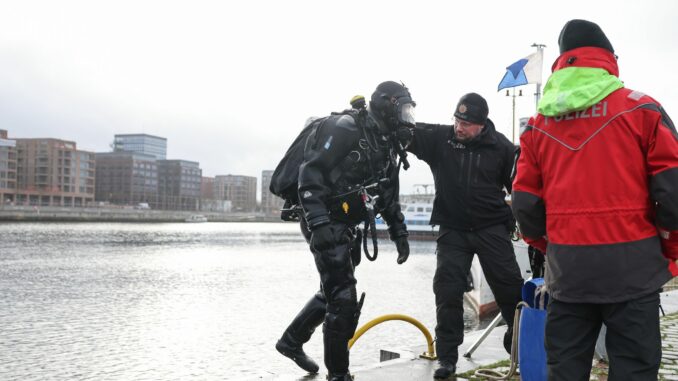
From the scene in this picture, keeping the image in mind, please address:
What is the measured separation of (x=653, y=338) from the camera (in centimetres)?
252

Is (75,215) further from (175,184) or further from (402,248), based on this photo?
(402,248)

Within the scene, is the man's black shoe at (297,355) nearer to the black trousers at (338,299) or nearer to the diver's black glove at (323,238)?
the black trousers at (338,299)

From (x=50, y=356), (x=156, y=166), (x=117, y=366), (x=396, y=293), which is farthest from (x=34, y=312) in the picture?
(x=156, y=166)

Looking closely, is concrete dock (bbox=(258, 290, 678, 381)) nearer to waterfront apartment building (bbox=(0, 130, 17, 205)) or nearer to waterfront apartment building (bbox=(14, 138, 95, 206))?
waterfront apartment building (bbox=(0, 130, 17, 205))

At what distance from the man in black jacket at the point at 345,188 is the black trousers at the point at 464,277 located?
0.73 m

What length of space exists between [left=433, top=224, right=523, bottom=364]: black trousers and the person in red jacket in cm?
201

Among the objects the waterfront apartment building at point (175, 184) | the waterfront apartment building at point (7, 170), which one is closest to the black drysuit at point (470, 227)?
the waterfront apartment building at point (7, 170)

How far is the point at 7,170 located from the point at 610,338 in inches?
6189

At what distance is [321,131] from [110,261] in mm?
27033

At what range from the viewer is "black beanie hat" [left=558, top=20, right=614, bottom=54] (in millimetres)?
2746

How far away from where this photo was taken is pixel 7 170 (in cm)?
13875

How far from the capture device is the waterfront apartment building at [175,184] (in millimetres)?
182238

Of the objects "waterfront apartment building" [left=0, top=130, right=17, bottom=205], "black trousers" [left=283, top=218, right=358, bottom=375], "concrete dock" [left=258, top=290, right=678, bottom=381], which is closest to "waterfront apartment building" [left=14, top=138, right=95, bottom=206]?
"waterfront apartment building" [left=0, top=130, right=17, bottom=205]

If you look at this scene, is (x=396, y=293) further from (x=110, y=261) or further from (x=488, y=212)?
(x=110, y=261)
